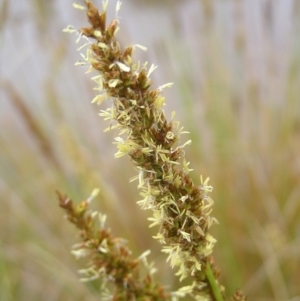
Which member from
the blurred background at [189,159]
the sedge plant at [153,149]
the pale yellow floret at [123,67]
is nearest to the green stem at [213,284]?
the sedge plant at [153,149]

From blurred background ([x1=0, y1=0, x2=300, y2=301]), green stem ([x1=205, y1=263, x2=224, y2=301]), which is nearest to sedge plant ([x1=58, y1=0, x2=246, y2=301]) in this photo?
green stem ([x1=205, y1=263, x2=224, y2=301])

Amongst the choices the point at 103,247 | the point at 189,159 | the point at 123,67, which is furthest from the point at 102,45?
the point at 189,159

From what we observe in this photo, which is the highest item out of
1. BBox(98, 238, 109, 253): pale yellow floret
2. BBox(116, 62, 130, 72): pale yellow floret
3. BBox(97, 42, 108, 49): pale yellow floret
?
BBox(97, 42, 108, 49): pale yellow floret

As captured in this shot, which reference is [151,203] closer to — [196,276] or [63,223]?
[196,276]

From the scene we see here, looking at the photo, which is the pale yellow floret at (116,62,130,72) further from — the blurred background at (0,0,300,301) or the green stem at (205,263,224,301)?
the blurred background at (0,0,300,301)

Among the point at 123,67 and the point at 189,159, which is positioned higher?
the point at 189,159

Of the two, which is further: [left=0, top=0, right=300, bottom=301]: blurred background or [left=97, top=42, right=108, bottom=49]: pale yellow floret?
[left=0, top=0, right=300, bottom=301]: blurred background

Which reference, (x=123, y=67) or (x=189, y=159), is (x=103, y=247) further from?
(x=189, y=159)

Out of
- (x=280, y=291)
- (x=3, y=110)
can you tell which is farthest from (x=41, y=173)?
(x=280, y=291)
